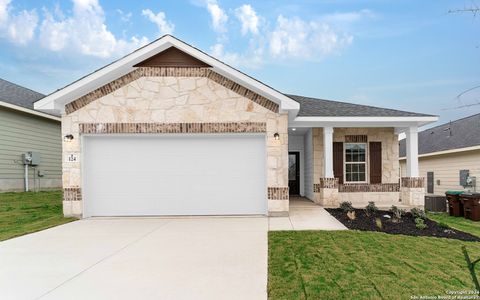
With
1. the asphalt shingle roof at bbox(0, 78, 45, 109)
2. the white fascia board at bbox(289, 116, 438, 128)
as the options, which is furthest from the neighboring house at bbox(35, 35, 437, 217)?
the asphalt shingle roof at bbox(0, 78, 45, 109)

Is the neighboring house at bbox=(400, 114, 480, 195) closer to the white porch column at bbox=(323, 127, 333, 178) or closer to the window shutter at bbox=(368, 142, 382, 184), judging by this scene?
the window shutter at bbox=(368, 142, 382, 184)

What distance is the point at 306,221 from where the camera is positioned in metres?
9.53

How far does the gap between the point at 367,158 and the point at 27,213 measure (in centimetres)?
1367

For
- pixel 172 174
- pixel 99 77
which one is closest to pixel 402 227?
pixel 172 174

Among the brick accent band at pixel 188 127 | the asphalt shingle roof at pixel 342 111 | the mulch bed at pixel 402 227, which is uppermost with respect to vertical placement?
the asphalt shingle roof at pixel 342 111

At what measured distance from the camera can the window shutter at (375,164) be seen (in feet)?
48.0

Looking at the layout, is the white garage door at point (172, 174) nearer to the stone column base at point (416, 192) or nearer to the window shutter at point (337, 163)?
the window shutter at point (337, 163)

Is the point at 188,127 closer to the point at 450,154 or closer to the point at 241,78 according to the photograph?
the point at 241,78

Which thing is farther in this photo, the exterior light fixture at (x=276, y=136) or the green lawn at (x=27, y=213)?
the exterior light fixture at (x=276, y=136)

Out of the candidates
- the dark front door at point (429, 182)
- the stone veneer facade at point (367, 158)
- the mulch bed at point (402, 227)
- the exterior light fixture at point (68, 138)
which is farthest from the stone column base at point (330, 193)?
the dark front door at point (429, 182)

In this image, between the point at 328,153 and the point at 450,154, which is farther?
the point at 450,154

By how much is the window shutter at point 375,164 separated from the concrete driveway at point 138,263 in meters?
7.94

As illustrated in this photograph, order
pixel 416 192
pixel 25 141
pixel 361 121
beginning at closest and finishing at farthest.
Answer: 1. pixel 361 121
2. pixel 416 192
3. pixel 25 141

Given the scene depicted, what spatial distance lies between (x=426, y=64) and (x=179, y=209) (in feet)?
37.8
